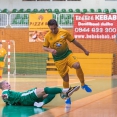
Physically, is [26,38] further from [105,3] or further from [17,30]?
[105,3]

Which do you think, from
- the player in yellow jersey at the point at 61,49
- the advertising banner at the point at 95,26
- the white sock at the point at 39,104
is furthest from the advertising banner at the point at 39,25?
the white sock at the point at 39,104

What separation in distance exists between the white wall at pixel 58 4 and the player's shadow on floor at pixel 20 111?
23414mm

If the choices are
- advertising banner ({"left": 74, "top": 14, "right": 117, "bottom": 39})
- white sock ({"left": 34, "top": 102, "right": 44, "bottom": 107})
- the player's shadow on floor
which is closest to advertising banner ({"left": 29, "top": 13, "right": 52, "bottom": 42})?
advertising banner ({"left": 74, "top": 14, "right": 117, "bottom": 39})

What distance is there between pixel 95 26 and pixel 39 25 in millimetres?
3790

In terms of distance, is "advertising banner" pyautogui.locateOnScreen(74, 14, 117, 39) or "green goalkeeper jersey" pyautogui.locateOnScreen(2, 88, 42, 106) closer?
"green goalkeeper jersey" pyautogui.locateOnScreen(2, 88, 42, 106)

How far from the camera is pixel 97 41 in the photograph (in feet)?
103

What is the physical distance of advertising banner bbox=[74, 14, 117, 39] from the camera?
102ft

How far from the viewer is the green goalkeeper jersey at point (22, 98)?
32.9 feet

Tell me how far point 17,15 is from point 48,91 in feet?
74.1

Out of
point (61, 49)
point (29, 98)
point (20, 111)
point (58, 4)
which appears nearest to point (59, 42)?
point (61, 49)

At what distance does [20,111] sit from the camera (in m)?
9.34

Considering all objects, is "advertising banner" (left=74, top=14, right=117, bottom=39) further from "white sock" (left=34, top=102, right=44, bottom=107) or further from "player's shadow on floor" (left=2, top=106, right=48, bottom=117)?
"player's shadow on floor" (left=2, top=106, right=48, bottom=117)

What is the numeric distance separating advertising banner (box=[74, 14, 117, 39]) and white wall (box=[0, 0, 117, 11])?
1663mm

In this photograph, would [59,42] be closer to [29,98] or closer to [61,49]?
[61,49]
